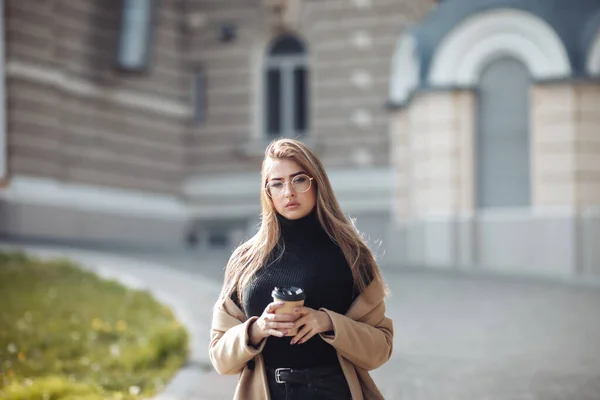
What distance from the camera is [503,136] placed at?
51.8 feet

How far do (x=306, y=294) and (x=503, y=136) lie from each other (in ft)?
42.6

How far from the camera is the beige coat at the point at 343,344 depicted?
10.6 ft

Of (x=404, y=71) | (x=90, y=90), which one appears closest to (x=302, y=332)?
(x=404, y=71)

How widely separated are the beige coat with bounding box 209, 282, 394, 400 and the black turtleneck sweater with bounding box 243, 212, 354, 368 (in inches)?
2.2

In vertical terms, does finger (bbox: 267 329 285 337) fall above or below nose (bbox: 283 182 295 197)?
below

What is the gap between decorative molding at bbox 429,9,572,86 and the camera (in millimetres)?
15328

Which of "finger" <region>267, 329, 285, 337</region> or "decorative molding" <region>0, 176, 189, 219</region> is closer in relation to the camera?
"finger" <region>267, 329, 285, 337</region>

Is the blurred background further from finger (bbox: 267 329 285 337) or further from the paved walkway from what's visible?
finger (bbox: 267 329 285 337)

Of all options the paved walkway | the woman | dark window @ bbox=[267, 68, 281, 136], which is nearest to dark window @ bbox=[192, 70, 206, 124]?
dark window @ bbox=[267, 68, 281, 136]

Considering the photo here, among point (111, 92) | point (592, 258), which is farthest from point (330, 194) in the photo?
point (111, 92)

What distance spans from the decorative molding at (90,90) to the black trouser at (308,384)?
15035 mm

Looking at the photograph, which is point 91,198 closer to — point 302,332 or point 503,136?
point 503,136

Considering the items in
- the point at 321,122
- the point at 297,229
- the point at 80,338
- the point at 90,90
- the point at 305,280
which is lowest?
the point at 80,338

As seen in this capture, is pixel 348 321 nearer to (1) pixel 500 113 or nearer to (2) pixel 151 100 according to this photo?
(1) pixel 500 113
